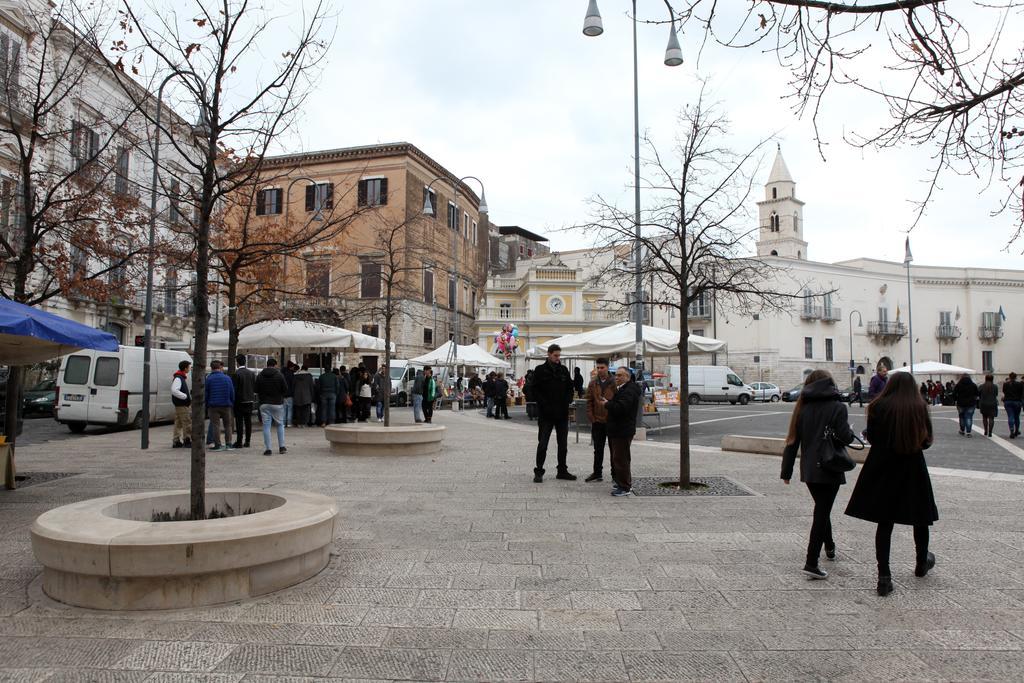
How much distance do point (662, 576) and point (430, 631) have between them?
1877 millimetres

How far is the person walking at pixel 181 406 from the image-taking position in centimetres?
1299

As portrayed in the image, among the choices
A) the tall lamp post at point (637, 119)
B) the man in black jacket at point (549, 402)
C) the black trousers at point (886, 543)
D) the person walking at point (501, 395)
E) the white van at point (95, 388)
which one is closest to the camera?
the black trousers at point (886, 543)

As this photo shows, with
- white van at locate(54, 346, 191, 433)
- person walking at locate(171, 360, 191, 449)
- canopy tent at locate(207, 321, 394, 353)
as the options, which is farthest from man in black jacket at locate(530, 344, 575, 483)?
white van at locate(54, 346, 191, 433)

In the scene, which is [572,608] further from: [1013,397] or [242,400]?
[1013,397]

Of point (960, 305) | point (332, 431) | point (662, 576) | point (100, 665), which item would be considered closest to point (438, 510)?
point (662, 576)

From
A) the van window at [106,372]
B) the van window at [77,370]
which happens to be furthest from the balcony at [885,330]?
the van window at [77,370]

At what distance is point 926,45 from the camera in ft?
13.7

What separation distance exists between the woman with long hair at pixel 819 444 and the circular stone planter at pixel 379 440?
25.5ft

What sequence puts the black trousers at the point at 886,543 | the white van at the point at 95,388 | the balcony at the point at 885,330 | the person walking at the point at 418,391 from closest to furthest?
the black trousers at the point at 886,543 → the white van at the point at 95,388 → the person walking at the point at 418,391 → the balcony at the point at 885,330

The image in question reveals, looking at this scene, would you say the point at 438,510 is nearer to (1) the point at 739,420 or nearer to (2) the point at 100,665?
(2) the point at 100,665

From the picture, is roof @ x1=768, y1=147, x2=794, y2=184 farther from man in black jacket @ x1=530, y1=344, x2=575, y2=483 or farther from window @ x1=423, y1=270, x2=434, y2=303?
man in black jacket @ x1=530, y1=344, x2=575, y2=483

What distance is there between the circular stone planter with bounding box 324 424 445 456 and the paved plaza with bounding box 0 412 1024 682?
4.09 meters

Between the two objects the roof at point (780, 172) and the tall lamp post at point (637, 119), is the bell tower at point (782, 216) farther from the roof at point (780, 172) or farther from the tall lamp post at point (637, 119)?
the tall lamp post at point (637, 119)

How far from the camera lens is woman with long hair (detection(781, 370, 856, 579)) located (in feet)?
16.9
